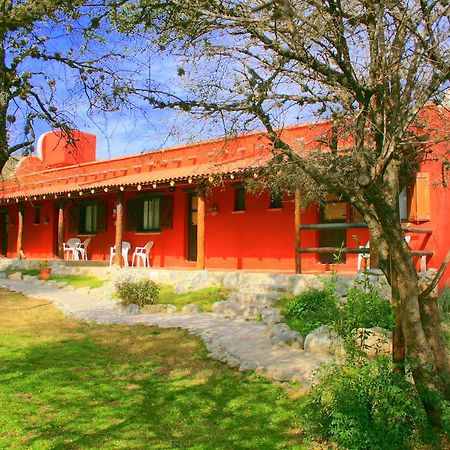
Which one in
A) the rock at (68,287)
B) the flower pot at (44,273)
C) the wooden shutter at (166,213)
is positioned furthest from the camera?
the flower pot at (44,273)

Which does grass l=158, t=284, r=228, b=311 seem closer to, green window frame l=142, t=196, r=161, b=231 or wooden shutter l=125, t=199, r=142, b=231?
green window frame l=142, t=196, r=161, b=231

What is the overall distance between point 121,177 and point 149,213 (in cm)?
162

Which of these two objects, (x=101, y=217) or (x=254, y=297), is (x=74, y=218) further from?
(x=254, y=297)

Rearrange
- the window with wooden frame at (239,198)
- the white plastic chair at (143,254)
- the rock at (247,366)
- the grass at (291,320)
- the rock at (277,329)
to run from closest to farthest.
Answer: the rock at (247,366), the rock at (277,329), the grass at (291,320), the window with wooden frame at (239,198), the white plastic chair at (143,254)

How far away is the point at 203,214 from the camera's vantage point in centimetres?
1280

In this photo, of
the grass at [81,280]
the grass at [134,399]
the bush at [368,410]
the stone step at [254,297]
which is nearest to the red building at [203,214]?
the stone step at [254,297]

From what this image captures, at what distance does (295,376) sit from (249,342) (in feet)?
5.48

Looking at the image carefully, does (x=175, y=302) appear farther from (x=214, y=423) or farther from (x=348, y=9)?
(x=348, y=9)

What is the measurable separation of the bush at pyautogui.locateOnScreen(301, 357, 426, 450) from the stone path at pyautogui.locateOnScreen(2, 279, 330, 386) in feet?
2.96

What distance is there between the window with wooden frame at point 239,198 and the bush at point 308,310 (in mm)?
4963

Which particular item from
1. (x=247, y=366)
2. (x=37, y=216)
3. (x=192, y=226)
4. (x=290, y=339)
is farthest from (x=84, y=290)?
(x=37, y=216)

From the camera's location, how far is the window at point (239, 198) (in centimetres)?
1398

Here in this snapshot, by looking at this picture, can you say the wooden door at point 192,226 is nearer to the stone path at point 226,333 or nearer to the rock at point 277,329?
the stone path at point 226,333

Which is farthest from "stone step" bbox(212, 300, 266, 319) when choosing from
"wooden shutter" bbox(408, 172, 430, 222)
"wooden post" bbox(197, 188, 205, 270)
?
"wooden shutter" bbox(408, 172, 430, 222)
